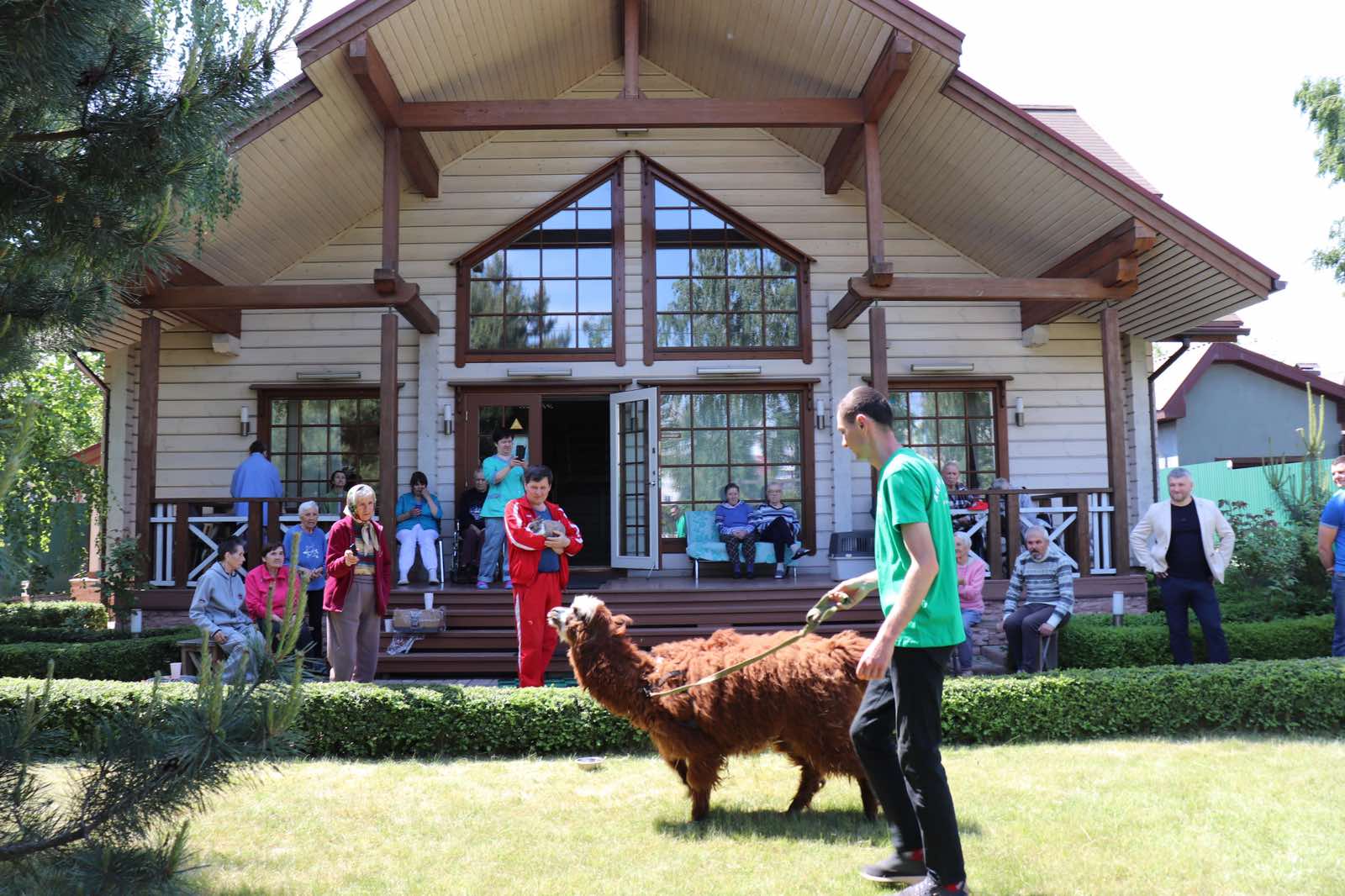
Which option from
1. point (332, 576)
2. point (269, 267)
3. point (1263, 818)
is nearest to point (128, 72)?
point (332, 576)

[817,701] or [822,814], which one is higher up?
[817,701]

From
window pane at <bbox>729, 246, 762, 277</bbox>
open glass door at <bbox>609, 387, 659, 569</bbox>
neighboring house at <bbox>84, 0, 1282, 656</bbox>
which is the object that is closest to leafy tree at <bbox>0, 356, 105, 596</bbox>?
neighboring house at <bbox>84, 0, 1282, 656</bbox>

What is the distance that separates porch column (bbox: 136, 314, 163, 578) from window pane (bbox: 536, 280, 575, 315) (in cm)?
411

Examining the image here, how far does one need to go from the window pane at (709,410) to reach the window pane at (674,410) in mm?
81

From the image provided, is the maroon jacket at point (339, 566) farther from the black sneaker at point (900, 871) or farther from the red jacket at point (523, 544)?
the black sneaker at point (900, 871)

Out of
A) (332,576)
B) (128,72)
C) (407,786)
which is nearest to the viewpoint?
(128,72)

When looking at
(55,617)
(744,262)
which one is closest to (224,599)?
(744,262)

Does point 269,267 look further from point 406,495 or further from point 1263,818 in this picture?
point 1263,818

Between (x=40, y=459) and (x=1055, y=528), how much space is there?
11.0m

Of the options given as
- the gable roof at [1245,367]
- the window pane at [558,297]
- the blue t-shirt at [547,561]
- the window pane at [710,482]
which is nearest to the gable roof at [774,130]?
the window pane at [558,297]

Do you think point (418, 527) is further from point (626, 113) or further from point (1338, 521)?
point (1338, 521)

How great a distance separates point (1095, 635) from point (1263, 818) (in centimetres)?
351

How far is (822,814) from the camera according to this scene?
4.45 meters

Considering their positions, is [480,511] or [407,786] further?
[480,511]
